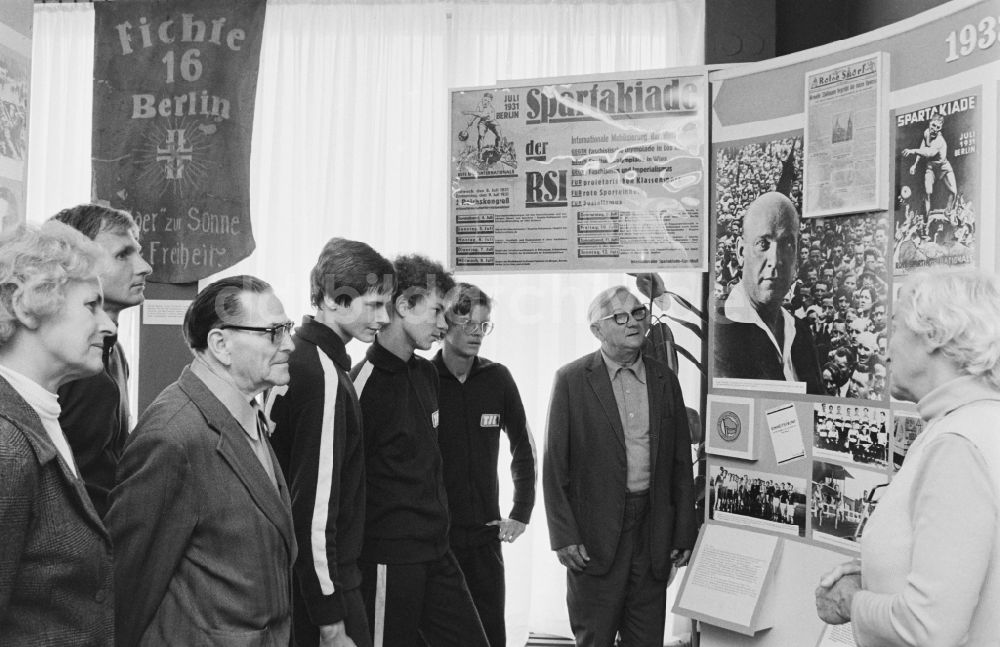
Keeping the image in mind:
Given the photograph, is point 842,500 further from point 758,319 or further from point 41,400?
point 41,400

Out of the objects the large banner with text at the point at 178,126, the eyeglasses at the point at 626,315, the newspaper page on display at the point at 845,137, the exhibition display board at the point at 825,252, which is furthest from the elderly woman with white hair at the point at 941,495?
the large banner with text at the point at 178,126

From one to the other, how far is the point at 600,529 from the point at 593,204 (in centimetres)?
123

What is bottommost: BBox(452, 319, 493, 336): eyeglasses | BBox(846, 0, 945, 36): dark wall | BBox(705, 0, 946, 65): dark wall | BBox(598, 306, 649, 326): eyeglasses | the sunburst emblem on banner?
BBox(452, 319, 493, 336): eyeglasses

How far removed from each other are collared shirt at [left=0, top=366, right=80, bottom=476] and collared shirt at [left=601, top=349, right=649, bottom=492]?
2.35 meters

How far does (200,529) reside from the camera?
175cm

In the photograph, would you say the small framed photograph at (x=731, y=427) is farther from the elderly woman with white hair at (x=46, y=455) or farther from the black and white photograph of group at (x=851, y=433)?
the elderly woman with white hair at (x=46, y=455)

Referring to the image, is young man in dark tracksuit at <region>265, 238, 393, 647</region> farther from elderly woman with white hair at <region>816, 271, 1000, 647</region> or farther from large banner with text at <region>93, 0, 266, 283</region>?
large banner with text at <region>93, 0, 266, 283</region>

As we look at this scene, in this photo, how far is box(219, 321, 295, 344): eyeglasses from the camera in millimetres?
2012

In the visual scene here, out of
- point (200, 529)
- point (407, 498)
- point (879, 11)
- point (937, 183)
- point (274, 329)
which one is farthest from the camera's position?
point (879, 11)

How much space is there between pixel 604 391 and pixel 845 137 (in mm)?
1265

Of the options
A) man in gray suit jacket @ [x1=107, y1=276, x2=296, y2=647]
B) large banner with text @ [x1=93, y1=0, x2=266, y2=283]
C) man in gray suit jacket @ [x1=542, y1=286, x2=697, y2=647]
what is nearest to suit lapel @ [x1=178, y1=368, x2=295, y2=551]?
man in gray suit jacket @ [x1=107, y1=276, x2=296, y2=647]

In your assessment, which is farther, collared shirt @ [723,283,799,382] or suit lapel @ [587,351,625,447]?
suit lapel @ [587,351,625,447]

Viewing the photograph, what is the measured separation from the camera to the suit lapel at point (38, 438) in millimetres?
1241

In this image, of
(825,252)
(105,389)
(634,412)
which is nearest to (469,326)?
(634,412)
